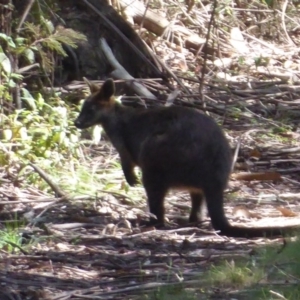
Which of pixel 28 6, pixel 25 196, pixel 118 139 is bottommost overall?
pixel 25 196

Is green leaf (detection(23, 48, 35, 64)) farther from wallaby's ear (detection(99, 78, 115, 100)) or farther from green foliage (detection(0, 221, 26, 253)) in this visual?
green foliage (detection(0, 221, 26, 253))

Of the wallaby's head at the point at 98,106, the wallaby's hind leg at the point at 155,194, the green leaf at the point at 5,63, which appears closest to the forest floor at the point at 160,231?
the wallaby's hind leg at the point at 155,194

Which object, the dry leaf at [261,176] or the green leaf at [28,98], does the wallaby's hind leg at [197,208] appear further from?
the green leaf at [28,98]

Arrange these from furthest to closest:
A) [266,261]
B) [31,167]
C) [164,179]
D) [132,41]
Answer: [132,41], [31,167], [164,179], [266,261]

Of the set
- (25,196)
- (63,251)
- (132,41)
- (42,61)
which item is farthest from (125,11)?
(63,251)

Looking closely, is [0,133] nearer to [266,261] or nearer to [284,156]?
[284,156]

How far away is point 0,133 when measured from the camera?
750 centimetres

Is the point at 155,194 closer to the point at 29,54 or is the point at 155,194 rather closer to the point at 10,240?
the point at 10,240

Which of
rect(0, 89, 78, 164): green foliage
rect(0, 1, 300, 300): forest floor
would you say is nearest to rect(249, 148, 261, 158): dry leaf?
rect(0, 1, 300, 300): forest floor

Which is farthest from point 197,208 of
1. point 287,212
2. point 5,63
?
point 5,63

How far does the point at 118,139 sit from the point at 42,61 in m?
1.69

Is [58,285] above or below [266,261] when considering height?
below

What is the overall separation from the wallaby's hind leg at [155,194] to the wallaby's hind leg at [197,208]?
0.74 feet

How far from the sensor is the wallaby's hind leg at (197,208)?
610 centimetres
